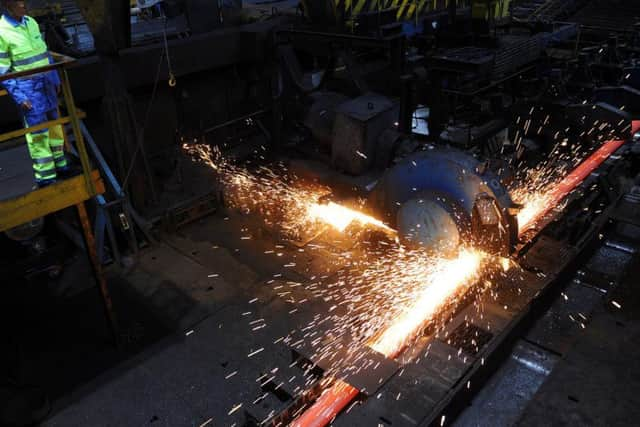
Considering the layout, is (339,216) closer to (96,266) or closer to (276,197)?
(276,197)

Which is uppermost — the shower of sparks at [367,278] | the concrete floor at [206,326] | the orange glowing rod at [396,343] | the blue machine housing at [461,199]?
the blue machine housing at [461,199]

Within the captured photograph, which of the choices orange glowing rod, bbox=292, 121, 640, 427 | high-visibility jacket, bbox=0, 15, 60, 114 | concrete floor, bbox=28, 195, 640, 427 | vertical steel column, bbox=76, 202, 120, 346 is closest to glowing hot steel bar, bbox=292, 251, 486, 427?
orange glowing rod, bbox=292, 121, 640, 427

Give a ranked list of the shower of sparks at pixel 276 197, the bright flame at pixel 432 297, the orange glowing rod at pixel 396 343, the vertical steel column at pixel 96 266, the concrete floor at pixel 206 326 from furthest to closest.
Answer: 1. the shower of sparks at pixel 276 197
2. the vertical steel column at pixel 96 266
3. the concrete floor at pixel 206 326
4. the bright flame at pixel 432 297
5. the orange glowing rod at pixel 396 343

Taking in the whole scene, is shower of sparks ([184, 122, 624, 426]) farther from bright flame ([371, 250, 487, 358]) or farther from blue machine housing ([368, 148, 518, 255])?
blue machine housing ([368, 148, 518, 255])

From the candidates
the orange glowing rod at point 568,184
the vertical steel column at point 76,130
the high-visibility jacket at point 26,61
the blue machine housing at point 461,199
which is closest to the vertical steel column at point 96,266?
the vertical steel column at point 76,130

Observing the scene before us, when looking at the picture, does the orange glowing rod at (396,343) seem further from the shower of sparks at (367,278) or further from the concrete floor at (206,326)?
the concrete floor at (206,326)

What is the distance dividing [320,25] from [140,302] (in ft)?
18.2

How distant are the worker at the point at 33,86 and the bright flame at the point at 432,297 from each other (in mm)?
2580

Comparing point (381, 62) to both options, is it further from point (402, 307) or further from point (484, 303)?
point (484, 303)

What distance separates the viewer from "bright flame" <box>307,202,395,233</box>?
4.59 metres

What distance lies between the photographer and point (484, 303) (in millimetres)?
3133

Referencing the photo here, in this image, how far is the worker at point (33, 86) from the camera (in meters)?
3.53

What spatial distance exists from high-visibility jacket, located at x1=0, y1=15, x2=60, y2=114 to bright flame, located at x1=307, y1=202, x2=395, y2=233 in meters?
2.50

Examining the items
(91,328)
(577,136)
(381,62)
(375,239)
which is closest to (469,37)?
(381,62)
